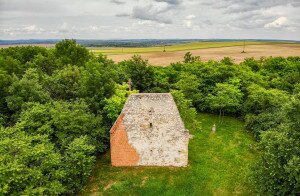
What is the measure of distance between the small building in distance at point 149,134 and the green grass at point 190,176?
109cm

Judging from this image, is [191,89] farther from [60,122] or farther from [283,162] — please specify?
[283,162]

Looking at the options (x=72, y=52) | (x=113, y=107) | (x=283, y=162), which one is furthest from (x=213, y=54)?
(x=283, y=162)

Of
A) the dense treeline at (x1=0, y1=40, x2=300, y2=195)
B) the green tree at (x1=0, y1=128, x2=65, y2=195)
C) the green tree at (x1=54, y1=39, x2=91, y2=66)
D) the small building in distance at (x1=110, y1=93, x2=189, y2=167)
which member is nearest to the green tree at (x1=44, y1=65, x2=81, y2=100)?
the dense treeline at (x1=0, y1=40, x2=300, y2=195)

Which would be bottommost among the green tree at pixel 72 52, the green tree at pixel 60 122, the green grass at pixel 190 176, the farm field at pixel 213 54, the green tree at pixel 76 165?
the green grass at pixel 190 176

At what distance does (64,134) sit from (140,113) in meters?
8.13

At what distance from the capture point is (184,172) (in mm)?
32688

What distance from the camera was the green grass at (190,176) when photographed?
3009 cm

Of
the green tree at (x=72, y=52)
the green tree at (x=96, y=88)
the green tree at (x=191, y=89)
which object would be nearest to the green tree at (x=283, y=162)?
the green tree at (x=96, y=88)

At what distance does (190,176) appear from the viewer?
32.1 meters

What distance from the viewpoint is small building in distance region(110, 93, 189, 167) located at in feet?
105

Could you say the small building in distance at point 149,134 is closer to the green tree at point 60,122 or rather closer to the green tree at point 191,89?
the green tree at point 60,122

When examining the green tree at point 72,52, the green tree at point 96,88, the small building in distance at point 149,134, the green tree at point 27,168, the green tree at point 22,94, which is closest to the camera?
the green tree at point 27,168

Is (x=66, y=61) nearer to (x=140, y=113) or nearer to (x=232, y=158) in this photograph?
(x=140, y=113)

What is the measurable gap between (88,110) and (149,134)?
30.0 ft
